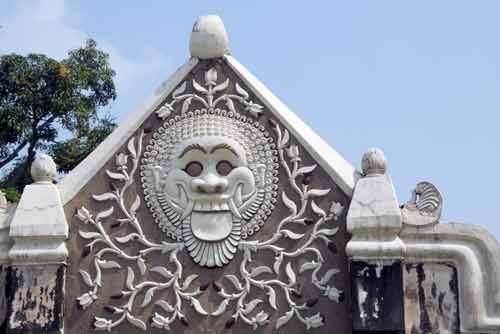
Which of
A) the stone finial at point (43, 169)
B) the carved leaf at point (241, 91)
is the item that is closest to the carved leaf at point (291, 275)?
the carved leaf at point (241, 91)

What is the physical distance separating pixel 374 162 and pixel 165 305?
120 inches

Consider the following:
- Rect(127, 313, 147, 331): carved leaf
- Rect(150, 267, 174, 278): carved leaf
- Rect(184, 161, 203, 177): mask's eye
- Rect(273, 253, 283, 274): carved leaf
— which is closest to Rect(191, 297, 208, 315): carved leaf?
Rect(150, 267, 174, 278): carved leaf

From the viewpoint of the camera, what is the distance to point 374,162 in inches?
460

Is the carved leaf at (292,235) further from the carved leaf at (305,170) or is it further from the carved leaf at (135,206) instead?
the carved leaf at (135,206)

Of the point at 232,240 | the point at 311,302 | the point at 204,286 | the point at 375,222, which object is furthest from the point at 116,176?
the point at 375,222

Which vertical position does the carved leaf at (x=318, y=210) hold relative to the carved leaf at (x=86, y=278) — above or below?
above

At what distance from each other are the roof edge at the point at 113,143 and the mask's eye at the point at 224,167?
45.5 inches

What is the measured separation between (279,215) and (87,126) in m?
9.75

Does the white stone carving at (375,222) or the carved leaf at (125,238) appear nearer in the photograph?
the white stone carving at (375,222)

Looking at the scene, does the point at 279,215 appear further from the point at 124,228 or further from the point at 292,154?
the point at 124,228

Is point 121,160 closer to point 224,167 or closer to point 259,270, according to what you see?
point 224,167

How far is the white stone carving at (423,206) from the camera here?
11.5 metres

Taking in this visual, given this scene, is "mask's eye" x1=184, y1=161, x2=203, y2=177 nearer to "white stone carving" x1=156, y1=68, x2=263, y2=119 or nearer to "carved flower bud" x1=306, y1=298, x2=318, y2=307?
"white stone carving" x1=156, y1=68, x2=263, y2=119

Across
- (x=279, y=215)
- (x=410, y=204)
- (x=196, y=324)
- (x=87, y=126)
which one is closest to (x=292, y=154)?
(x=279, y=215)
